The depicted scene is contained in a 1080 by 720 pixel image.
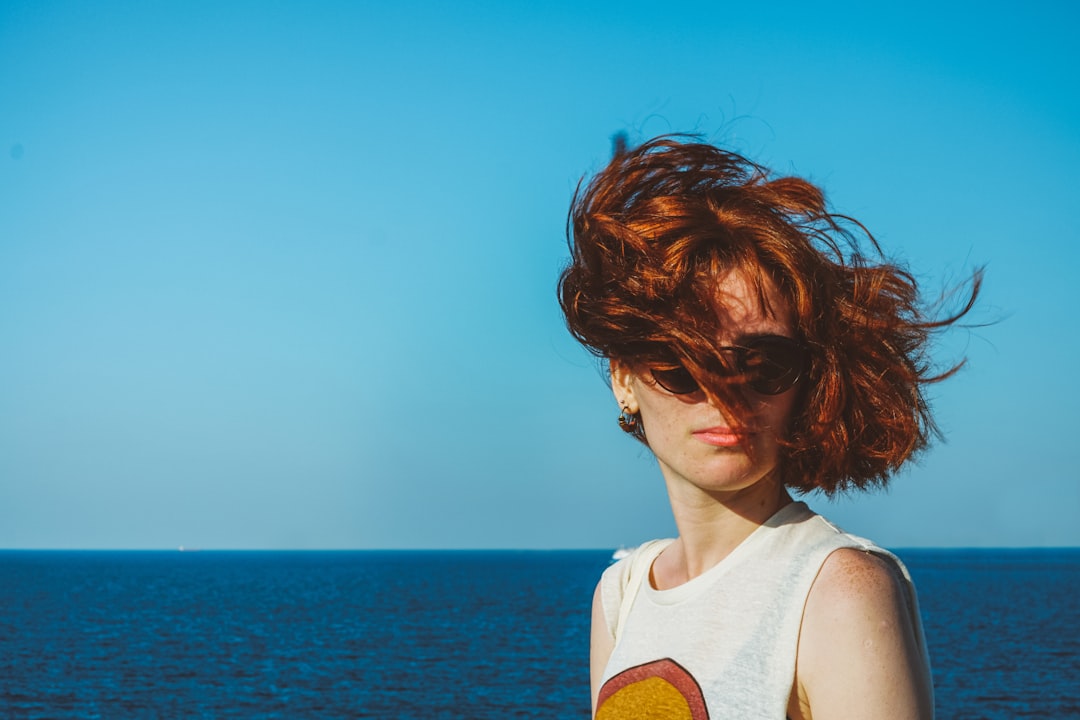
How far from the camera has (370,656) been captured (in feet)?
165

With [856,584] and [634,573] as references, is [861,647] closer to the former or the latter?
[856,584]

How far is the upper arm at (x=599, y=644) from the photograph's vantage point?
2.47 metres

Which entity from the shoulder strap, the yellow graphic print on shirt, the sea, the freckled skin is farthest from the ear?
the sea

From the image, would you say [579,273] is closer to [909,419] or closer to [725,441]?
[725,441]

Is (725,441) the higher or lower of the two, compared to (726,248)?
lower

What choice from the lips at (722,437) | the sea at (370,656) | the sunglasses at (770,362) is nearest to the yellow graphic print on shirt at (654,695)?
the lips at (722,437)

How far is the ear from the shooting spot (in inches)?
87.0

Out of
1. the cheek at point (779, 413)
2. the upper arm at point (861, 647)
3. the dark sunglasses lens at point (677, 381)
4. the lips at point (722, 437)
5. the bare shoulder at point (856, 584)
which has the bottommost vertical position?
the upper arm at point (861, 647)

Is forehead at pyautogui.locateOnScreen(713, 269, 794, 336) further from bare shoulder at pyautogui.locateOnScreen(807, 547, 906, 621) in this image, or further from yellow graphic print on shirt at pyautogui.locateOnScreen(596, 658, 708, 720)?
yellow graphic print on shirt at pyautogui.locateOnScreen(596, 658, 708, 720)

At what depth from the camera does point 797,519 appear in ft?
6.68

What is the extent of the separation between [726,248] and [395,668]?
46725 millimetres

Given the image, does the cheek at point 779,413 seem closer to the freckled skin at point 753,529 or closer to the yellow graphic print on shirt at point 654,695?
the freckled skin at point 753,529

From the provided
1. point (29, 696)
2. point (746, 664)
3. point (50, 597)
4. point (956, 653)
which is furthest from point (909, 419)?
point (50, 597)

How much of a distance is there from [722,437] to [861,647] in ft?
1.50
